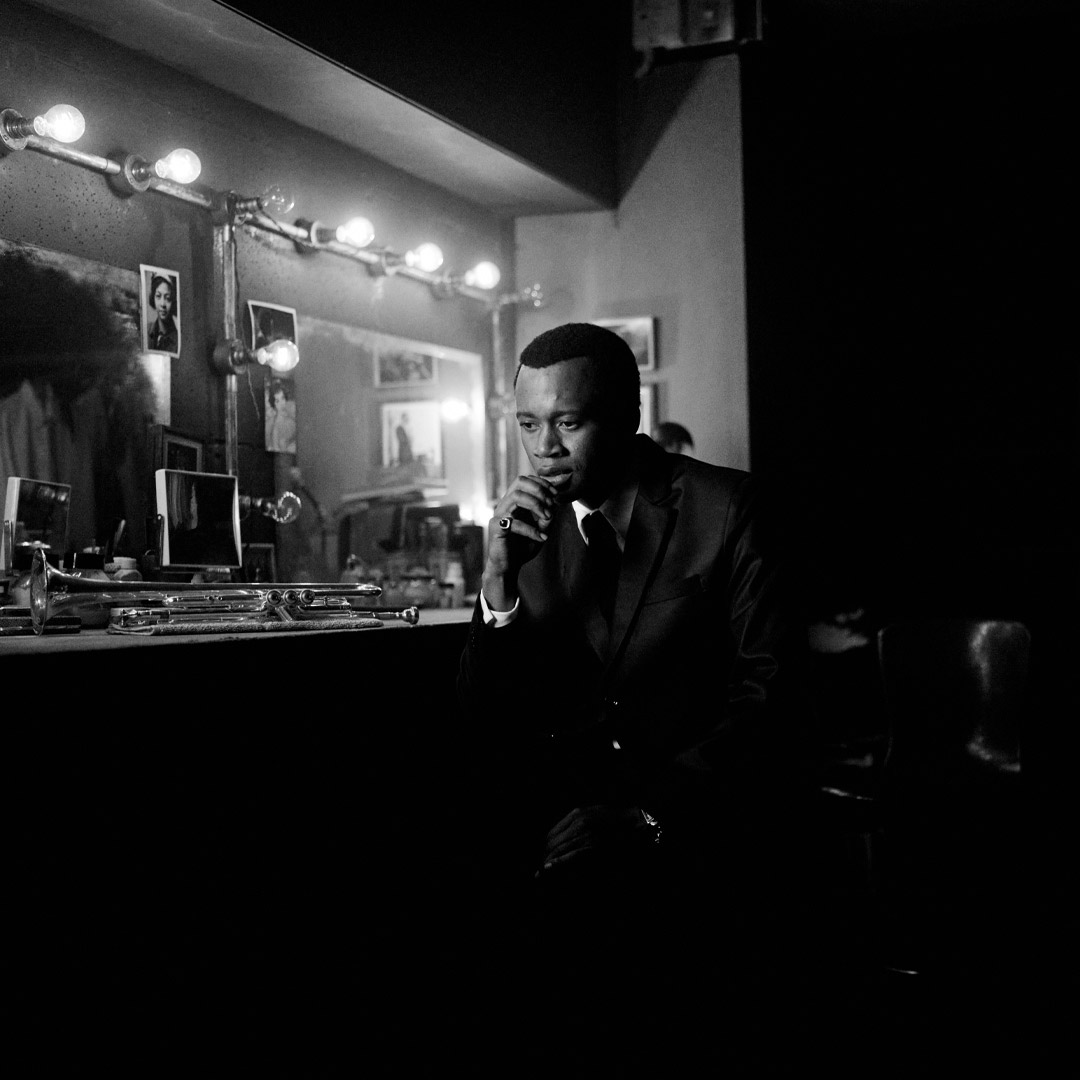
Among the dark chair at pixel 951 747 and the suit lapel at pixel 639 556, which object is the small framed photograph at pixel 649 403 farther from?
the suit lapel at pixel 639 556

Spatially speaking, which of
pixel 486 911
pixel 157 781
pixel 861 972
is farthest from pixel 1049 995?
pixel 157 781

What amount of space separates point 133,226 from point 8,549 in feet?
3.07

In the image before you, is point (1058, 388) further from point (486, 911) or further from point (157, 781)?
point (157, 781)

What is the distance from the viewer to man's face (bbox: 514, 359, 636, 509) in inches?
80.3

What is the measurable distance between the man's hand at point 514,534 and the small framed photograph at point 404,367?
222 cm

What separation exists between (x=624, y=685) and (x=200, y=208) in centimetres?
214

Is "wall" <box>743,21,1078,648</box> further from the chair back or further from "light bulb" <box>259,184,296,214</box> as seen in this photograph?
"light bulb" <box>259,184,296,214</box>

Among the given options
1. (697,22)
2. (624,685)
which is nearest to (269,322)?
(697,22)

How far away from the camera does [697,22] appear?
182 inches

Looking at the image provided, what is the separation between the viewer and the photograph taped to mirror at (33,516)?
9.18 feet

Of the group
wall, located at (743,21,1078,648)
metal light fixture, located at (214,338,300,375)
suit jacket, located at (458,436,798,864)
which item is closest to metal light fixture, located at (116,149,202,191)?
metal light fixture, located at (214,338,300,375)

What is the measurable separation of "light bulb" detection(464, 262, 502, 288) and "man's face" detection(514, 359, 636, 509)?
103 inches

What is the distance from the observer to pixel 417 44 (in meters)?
3.79

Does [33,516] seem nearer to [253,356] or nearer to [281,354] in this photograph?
[253,356]
